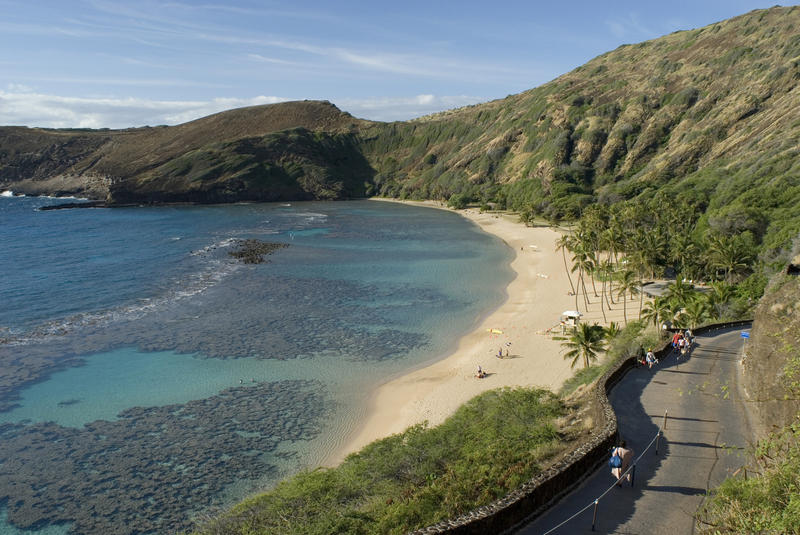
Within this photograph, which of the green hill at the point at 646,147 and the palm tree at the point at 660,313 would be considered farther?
the green hill at the point at 646,147

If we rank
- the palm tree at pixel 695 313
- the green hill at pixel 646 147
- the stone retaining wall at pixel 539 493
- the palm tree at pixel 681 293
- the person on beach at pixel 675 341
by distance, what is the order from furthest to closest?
1. the green hill at pixel 646 147
2. the palm tree at pixel 681 293
3. the palm tree at pixel 695 313
4. the person on beach at pixel 675 341
5. the stone retaining wall at pixel 539 493

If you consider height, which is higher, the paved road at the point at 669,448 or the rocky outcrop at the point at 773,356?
the rocky outcrop at the point at 773,356

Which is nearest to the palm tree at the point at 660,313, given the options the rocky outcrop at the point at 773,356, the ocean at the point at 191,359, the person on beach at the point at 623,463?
the rocky outcrop at the point at 773,356

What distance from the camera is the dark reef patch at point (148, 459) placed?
23578 millimetres

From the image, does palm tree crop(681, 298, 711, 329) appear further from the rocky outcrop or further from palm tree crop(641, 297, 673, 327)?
the rocky outcrop

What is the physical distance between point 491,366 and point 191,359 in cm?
2372

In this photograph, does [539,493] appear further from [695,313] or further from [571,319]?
[571,319]

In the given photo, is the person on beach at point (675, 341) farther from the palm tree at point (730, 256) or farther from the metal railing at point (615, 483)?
the palm tree at point (730, 256)

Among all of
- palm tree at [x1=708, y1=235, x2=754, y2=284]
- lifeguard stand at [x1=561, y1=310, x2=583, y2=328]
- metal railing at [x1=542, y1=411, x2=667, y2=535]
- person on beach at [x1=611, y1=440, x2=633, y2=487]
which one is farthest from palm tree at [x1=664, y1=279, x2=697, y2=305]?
person on beach at [x1=611, y1=440, x2=633, y2=487]

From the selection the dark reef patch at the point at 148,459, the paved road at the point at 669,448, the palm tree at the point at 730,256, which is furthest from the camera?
the palm tree at the point at 730,256

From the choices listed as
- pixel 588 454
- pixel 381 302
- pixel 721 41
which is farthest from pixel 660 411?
pixel 721 41

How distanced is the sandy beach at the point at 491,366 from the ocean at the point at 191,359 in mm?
1424

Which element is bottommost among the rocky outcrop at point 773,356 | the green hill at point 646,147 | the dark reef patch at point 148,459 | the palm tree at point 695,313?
the dark reef patch at point 148,459

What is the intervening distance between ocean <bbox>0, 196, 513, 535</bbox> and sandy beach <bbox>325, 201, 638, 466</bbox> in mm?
1424
